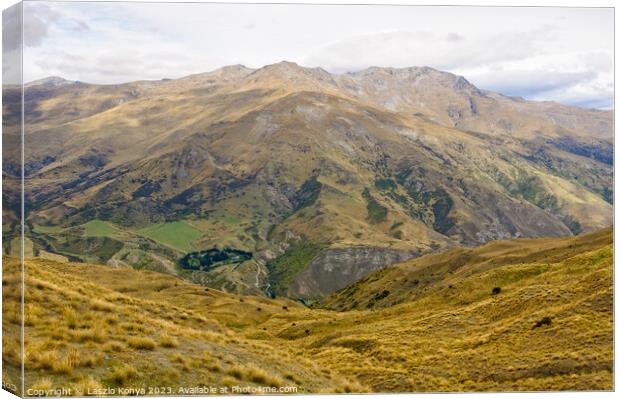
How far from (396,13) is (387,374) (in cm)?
1815

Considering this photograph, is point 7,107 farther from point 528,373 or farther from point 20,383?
point 528,373

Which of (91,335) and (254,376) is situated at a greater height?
(91,335)

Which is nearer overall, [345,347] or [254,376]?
[254,376]

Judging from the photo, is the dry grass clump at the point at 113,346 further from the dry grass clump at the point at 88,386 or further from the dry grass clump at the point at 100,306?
the dry grass clump at the point at 100,306

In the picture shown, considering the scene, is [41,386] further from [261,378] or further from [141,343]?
[261,378]

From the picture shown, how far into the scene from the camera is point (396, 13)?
32188mm

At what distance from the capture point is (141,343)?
80.4ft

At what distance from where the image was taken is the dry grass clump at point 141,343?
24.4 m

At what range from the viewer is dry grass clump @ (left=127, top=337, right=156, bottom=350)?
24375 millimetres

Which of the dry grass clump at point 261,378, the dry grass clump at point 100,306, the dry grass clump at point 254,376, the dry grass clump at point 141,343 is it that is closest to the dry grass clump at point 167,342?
the dry grass clump at point 141,343

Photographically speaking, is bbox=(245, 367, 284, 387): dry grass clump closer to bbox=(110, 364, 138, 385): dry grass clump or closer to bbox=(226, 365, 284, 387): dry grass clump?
bbox=(226, 365, 284, 387): dry grass clump

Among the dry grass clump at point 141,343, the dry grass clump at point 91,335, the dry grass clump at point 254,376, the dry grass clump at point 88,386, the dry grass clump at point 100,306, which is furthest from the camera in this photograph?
the dry grass clump at point 100,306

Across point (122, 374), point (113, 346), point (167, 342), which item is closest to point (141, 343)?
Answer: point (113, 346)

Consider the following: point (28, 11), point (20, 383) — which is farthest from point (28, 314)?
point (28, 11)
